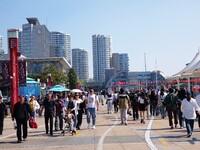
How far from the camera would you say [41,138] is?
15164 mm

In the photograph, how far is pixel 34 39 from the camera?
174500 mm

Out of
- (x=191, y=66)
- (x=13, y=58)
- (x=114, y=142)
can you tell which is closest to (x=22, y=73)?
(x=13, y=58)

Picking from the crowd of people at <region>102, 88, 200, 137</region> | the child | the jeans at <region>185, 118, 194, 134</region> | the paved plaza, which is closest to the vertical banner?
the crowd of people at <region>102, 88, 200, 137</region>

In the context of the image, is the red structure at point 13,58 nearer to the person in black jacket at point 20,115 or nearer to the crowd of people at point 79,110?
the crowd of people at point 79,110

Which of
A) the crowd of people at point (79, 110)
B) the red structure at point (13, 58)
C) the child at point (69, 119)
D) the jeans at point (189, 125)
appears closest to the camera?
the jeans at point (189, 125)

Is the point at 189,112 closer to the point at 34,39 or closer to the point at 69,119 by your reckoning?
the point at 69,119

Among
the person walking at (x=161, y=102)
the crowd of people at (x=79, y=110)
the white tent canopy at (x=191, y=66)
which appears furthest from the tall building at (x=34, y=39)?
the crowd of people at (x=79, y=110)

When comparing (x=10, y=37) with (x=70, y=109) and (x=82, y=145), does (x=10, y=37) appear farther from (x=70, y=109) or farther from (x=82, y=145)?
(x=82, y=145)

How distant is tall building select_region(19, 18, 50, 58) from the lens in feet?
559

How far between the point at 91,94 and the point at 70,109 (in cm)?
216

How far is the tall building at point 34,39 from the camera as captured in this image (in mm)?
170500

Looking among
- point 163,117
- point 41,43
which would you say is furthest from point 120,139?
point 41,43

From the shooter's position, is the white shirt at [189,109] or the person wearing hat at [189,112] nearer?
the person wearing hat at [189,112]

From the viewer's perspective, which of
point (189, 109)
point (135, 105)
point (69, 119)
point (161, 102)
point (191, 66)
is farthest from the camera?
point (191, 66)
